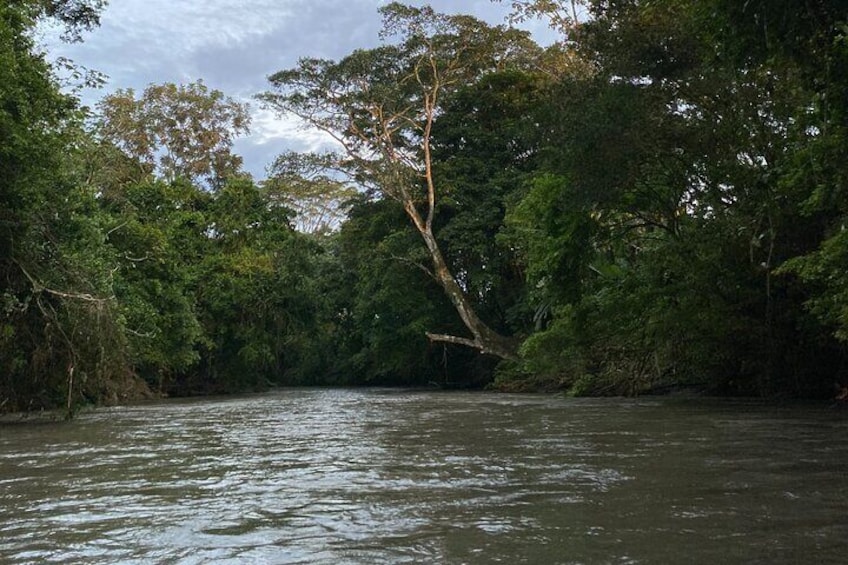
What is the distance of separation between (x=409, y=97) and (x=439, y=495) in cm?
2319

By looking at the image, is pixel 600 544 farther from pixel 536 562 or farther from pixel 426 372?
pixel 426 372

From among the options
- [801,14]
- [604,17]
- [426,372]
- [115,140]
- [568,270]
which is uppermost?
[115,140]

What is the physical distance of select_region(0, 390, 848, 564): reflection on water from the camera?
3637 millimetres

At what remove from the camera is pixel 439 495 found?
5055mm

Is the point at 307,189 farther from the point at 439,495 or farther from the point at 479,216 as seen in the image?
the point at 439,495

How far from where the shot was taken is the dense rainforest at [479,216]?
1144 centimetres

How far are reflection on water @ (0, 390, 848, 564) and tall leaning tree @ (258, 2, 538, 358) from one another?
16.5m

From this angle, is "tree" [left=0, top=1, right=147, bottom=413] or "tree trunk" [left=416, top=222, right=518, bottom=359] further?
"tree trunk" [left=416, top=222, right=518, bottom=359]

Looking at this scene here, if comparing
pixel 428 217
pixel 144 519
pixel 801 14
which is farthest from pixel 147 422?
pixel 428 217

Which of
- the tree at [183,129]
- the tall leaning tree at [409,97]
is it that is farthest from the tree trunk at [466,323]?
the tree at [183,129]

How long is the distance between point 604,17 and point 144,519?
1192cm

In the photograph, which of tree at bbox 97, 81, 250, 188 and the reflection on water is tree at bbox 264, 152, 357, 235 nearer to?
tree at bbox 97, 81, 250, 188

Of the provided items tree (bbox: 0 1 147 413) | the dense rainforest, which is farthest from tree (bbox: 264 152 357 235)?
tree (bbox: 0 1 147 413)

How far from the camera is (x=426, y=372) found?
33250 millimetres
